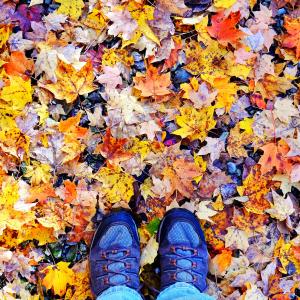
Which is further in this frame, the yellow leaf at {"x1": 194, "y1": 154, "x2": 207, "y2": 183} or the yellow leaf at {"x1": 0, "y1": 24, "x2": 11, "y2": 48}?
the yellow leaf at {"x1": 194, "y1": 154, "x2": 207, "y2": 183}

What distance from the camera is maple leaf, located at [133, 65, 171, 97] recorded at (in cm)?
221

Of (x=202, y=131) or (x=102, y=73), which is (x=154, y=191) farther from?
(x=102, y=73)

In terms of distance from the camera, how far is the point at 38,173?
2.19 meters

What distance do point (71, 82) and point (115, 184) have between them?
0.48 m

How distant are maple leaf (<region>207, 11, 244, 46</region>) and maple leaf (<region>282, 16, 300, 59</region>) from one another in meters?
0.21

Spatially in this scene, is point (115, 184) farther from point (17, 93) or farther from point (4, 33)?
point (4, 33)

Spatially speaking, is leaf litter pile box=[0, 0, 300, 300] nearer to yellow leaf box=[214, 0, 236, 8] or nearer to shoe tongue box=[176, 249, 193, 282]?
yellow leaf box=[214, 0, 236, 8]

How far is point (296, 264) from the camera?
227cm

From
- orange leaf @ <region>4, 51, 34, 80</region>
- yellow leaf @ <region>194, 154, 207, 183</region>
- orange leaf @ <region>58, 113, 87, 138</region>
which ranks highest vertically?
orange leaf @ <region>4, 51, 34, 80</region>

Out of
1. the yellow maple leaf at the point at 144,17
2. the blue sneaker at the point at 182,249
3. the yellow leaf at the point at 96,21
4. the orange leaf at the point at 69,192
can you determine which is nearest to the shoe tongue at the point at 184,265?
the blue sneaker at the point at 182,249

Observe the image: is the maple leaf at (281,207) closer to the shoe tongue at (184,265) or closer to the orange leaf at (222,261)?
the orange leaf at (222,261)

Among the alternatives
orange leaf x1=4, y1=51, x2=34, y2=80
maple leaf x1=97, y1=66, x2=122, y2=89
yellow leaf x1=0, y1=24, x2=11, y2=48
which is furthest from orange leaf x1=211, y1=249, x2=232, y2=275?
yellow leaf x1=0, y1=24, x2=11, y2=48

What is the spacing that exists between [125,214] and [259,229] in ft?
1.96

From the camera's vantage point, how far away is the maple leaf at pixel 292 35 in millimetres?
2252
